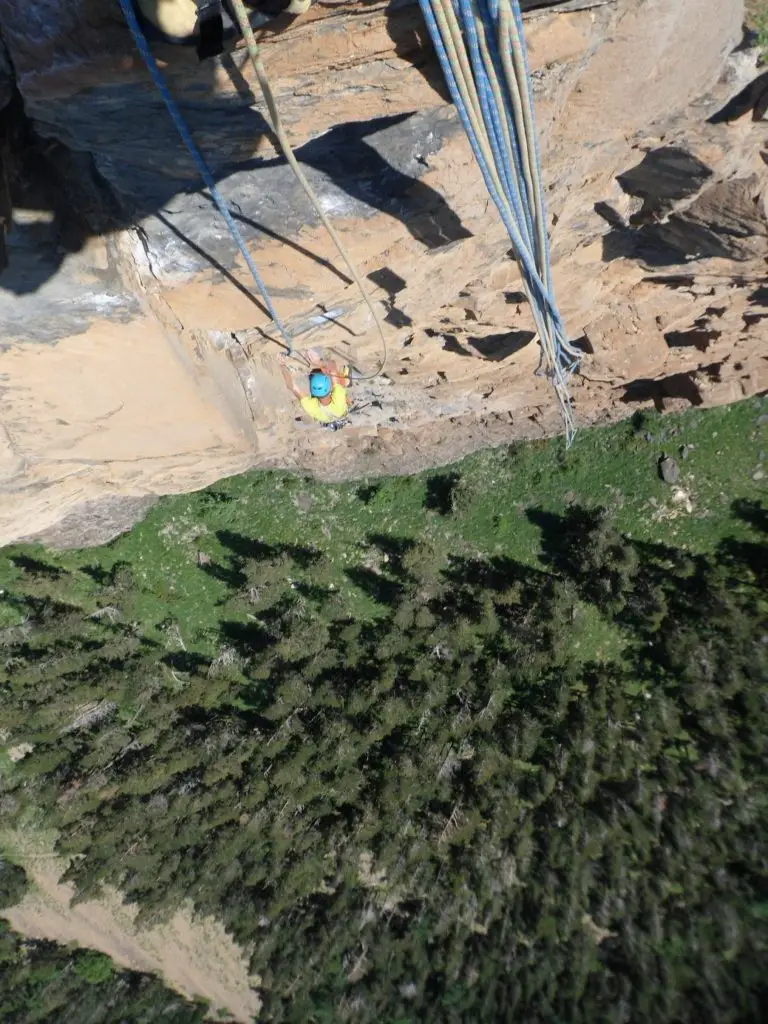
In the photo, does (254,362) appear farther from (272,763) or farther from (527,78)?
(272,763)

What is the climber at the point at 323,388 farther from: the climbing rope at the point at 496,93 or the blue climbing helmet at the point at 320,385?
the climbing rope at the point at 496,93

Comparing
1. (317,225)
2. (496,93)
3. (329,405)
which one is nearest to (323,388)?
(329,405)

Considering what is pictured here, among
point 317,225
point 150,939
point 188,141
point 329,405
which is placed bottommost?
point 150,939

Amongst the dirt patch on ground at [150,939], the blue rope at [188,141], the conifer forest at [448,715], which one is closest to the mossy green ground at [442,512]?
the conifer forest at [448,715]

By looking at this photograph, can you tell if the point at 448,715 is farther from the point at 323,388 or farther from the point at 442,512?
the point at 323,388

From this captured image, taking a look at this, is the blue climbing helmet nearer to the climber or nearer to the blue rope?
the climber

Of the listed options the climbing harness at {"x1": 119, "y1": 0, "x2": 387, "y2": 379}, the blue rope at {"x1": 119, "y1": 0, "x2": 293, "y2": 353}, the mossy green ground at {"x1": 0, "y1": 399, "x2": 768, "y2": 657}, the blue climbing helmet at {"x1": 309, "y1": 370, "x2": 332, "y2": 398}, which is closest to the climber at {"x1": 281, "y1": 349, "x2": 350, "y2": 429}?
the blue climbing helmet at {"x1": 309, "y1": 370, "x2": 332, "y2": 398}
